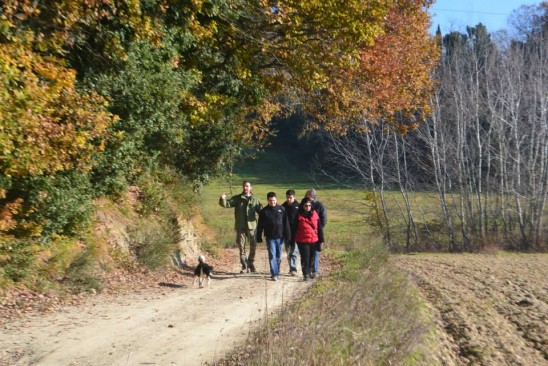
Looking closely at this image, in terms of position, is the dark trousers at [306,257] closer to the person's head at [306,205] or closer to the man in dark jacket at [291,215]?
the man in dark jacket at [291,215]

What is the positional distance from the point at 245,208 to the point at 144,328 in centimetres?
646

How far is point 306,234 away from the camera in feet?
49.8

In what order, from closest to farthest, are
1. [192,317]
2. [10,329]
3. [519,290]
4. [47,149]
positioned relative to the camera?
[10,329]
[47,149]
[192,317]
[519,290]

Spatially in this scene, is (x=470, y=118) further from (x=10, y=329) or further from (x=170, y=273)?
(x=10, y=329)

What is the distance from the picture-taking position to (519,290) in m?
17.6

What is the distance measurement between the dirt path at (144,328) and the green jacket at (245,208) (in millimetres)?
2722

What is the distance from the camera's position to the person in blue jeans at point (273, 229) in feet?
49.6

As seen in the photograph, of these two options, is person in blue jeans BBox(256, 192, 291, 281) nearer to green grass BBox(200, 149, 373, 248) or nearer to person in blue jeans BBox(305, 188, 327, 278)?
person in blue jeans BBox(305, 188, 327, 278)

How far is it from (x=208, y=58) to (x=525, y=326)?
30.9 ft

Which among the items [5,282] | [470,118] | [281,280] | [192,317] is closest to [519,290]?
[281,280]

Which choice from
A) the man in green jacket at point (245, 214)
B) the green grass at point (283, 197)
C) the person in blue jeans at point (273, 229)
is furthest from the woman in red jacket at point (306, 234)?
the green grass at point (283, 197)

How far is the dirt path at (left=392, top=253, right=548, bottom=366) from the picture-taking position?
11961mm

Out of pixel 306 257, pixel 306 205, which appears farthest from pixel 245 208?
pixel 306 257

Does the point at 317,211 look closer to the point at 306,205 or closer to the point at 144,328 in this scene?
the point at 306,205
